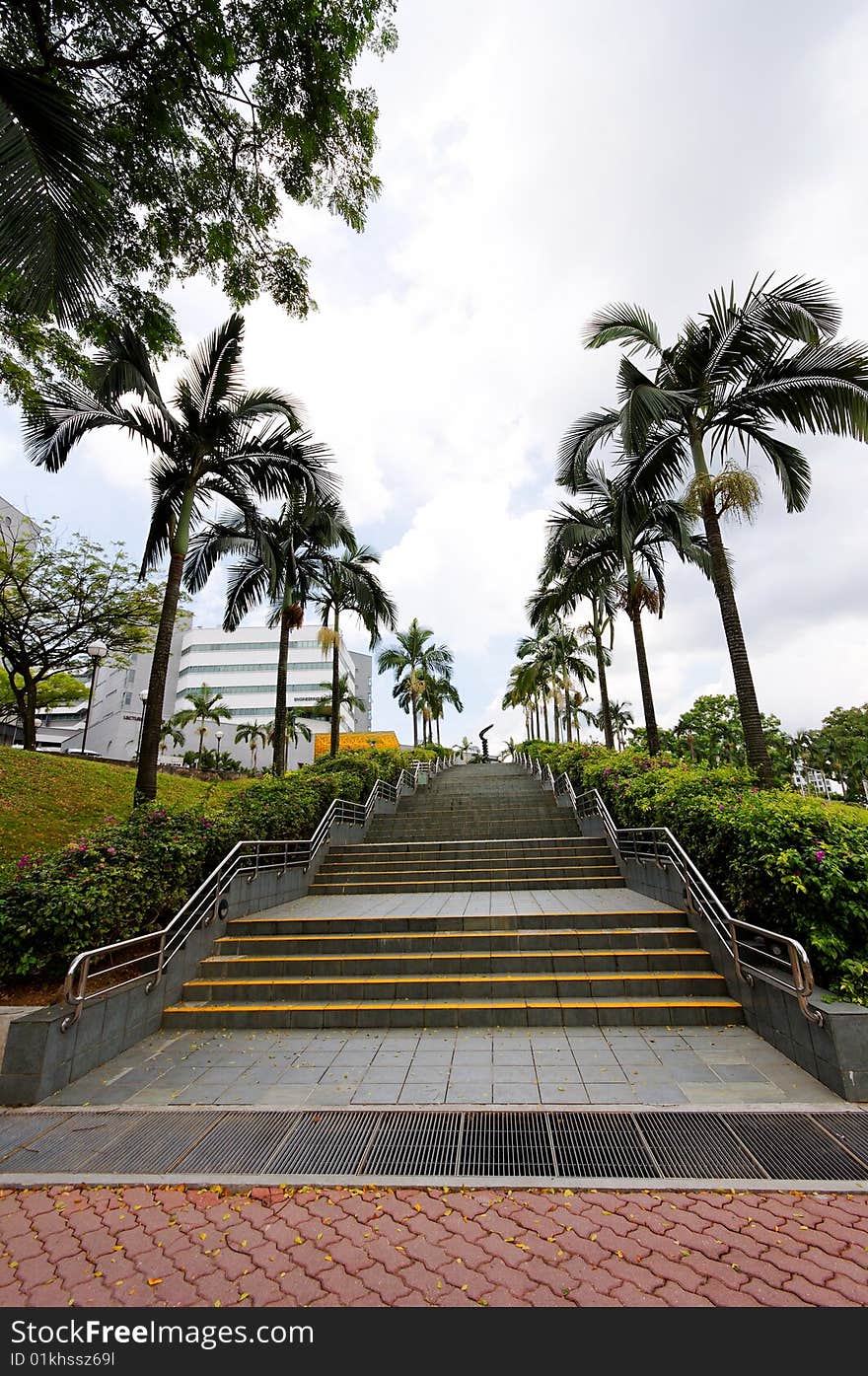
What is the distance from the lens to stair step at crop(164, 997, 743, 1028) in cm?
518

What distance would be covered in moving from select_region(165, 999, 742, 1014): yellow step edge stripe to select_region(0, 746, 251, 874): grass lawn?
2962 mm

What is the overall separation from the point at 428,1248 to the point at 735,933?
405 centimetres

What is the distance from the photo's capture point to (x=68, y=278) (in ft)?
11.6

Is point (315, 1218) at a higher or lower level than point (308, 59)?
lower

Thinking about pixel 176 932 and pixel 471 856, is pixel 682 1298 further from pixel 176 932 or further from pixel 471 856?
pixel 471 856

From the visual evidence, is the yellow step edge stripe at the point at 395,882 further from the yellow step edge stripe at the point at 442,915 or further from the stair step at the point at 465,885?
the yellow step edge stripe at the point at 442,915

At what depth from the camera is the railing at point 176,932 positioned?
456 centimetres

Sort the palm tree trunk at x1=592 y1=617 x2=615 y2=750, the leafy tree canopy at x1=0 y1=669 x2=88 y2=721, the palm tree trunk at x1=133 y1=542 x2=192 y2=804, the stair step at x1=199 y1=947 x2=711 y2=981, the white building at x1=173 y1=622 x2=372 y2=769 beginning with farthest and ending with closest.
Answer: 1. the white building at x1=173 y1=622 x2=372 y2=769
2. the leafy tree canopy at x1=0 y1=669 x2=88 y2=721
3. the palm tree trunk at x1=592 y1=617 x2=615 y2=750
4. the palm tree trunk at x1=133 y1=542 x2=192 y2=804
5. the stair step at x1=199 y1=947 x2=711 y2=981

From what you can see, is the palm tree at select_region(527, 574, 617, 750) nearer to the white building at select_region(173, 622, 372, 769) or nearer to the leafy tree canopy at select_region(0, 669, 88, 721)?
the leafy tree canopy at select_region(0, 669, 88, 721)

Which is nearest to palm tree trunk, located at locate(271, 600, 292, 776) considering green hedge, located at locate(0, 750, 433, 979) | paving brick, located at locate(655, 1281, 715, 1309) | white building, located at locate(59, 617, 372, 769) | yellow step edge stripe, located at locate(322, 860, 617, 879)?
yellow step edge stripe, located at locate(322, 860, 617, 879)

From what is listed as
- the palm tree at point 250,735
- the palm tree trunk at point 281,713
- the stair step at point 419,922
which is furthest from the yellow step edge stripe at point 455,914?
the palm tree at point 250,735
